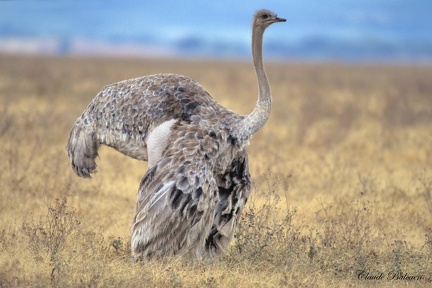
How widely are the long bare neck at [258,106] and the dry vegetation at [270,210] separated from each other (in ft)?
2.89

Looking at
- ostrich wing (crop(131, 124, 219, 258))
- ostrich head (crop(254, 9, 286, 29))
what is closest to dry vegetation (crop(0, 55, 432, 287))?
ostrich wing (crop(131, 124, 219, 258))

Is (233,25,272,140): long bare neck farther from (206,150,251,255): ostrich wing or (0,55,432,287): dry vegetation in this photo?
(0,55,432,287): dry vegetation

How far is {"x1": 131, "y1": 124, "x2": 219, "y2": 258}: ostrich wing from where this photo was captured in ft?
20.7

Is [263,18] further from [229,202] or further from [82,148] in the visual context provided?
[82,148]

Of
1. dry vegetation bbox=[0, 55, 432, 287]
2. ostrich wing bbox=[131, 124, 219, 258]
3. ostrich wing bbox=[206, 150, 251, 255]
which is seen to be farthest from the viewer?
ostrich wing bbox=[206, 150, 251, 255]

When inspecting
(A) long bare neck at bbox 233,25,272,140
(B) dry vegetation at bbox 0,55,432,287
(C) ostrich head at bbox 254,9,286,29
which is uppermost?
(C) ostrich head at bbox 254,9,286,29

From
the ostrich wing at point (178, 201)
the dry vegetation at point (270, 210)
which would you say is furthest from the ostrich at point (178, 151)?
the dry vegetation at point (270, 210)

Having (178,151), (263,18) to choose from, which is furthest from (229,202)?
(263,18)

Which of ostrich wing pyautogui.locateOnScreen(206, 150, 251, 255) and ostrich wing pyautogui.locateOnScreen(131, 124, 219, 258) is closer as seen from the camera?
ostrich wing pyautogui.locateOnScreen(131, 124, 219, 258)

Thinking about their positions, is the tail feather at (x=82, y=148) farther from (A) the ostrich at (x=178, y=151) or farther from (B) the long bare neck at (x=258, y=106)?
(B) the long bare neck at (x=258, y=106)

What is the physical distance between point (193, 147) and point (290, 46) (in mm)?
191232

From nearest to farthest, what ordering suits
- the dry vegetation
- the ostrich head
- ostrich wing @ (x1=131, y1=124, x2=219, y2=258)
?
ostrich wing @ (x1=131, y1=124, x2=219, y2=258) → the dry vegetation → the ostrich head

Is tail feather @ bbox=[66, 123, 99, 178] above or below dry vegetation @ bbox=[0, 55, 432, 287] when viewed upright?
above

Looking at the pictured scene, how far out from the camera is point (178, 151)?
256 inches
